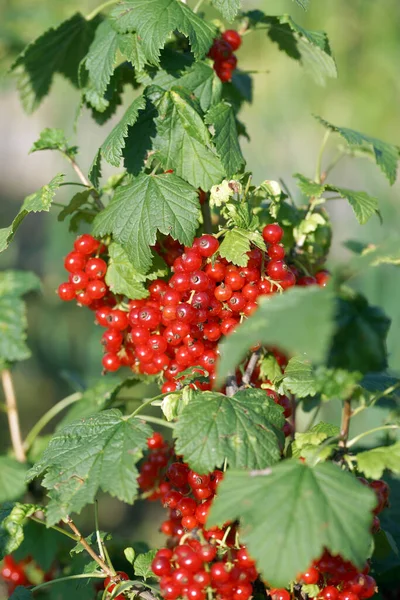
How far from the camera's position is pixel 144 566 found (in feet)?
3.99

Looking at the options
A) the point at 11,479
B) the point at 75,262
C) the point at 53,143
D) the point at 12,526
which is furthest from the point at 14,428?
the point at 53,143

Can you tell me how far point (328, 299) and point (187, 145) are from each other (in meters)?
0.53

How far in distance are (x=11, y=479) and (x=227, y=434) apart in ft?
2.97

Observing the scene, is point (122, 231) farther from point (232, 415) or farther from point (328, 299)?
point (328, 299)

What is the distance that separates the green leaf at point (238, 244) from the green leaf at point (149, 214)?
8 centimetres

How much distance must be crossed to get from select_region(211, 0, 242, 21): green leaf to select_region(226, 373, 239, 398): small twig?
2.00 ft

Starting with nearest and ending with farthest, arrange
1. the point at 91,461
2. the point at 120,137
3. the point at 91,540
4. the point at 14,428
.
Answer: the point at 91,461 < the point at 120,137 < the point at 91,540 < the point at 14,428

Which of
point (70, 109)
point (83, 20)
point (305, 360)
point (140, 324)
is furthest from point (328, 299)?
point (70, 109)

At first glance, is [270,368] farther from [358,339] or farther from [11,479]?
[11,479]

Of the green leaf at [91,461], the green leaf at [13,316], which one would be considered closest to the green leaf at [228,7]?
the green leaf at [91,461]

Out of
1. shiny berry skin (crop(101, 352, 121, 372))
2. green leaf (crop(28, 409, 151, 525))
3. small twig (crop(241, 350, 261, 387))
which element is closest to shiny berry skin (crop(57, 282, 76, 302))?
shiny berry skin (crop(101, 352, 121, 372))

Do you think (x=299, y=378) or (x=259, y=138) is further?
(x=259, y=138)

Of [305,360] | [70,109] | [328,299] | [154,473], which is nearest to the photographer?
[328,299]

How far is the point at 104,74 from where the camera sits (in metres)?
1.23
